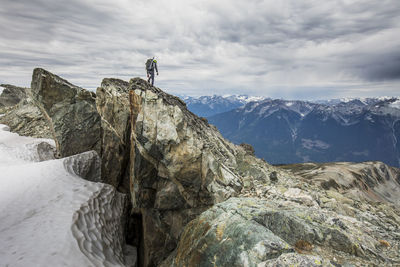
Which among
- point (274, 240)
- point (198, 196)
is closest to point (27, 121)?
point (198, 196)

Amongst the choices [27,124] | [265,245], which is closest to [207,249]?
[265,245]

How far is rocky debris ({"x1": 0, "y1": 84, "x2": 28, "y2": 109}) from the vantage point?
73375 millimetres

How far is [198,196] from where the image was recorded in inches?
685

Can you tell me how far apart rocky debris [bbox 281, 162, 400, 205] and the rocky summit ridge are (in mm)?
72405

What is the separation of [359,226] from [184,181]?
39.4 feet

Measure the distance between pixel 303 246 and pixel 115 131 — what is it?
21.5 metres

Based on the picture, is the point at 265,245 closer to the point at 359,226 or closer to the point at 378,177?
the point at 359,226

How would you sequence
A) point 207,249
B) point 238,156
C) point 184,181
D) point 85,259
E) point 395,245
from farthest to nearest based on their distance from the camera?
1. point 238,156
2. point 184,181
3. point 85,259
4. point 395,245
5. point 207,249

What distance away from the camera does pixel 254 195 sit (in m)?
16.6

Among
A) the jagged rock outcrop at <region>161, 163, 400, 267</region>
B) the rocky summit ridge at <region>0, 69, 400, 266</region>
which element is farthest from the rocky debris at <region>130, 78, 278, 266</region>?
the jagged rock outcrop at <region>161, 163, 400, 267</region>

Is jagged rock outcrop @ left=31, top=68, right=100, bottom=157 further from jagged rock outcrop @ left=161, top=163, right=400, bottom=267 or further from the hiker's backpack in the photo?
jagged rock outcrop @ left=161, top=163, right=400, bottom=267

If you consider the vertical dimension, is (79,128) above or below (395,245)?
above

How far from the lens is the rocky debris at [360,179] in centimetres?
9019

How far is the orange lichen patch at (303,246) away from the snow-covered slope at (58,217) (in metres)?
11.5
